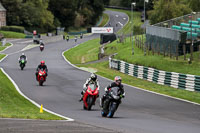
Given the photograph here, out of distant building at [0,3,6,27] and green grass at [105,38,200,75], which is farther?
distant building at [0,3,6,27]

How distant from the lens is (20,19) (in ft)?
399

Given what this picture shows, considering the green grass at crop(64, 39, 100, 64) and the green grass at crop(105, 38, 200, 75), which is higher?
the green grass at crop(105, 38, 200, 75)

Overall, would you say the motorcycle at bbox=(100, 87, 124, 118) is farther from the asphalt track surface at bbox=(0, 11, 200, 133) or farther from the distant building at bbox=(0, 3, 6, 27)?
the distant building at bbox=(0, 3, 6, 27)

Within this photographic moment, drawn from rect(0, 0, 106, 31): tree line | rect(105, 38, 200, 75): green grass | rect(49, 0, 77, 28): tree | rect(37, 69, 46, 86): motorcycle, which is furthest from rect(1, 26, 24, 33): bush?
rect(37, 69, 46, 86): motorcycle

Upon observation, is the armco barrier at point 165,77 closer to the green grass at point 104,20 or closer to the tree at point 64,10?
the tree at point 64,10

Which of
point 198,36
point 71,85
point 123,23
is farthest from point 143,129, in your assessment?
point 123,23

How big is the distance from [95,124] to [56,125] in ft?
4.93

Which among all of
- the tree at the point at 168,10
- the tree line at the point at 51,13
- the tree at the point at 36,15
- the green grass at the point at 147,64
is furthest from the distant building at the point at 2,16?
the green grass at the point at 147,64

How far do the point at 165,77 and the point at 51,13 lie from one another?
10223cm

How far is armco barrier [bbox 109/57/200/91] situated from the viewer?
32.0 meters

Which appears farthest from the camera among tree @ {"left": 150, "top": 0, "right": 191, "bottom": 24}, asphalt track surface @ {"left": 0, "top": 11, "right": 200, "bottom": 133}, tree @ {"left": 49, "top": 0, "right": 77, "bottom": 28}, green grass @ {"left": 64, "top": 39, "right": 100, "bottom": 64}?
tree @ {"left": 49, "top": 0, "right": 77, "bottom": 28}

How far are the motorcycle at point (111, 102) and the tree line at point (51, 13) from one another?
10318 cm

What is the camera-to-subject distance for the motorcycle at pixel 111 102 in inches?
705

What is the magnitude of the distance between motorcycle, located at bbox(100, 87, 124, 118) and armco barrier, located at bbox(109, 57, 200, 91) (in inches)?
557
